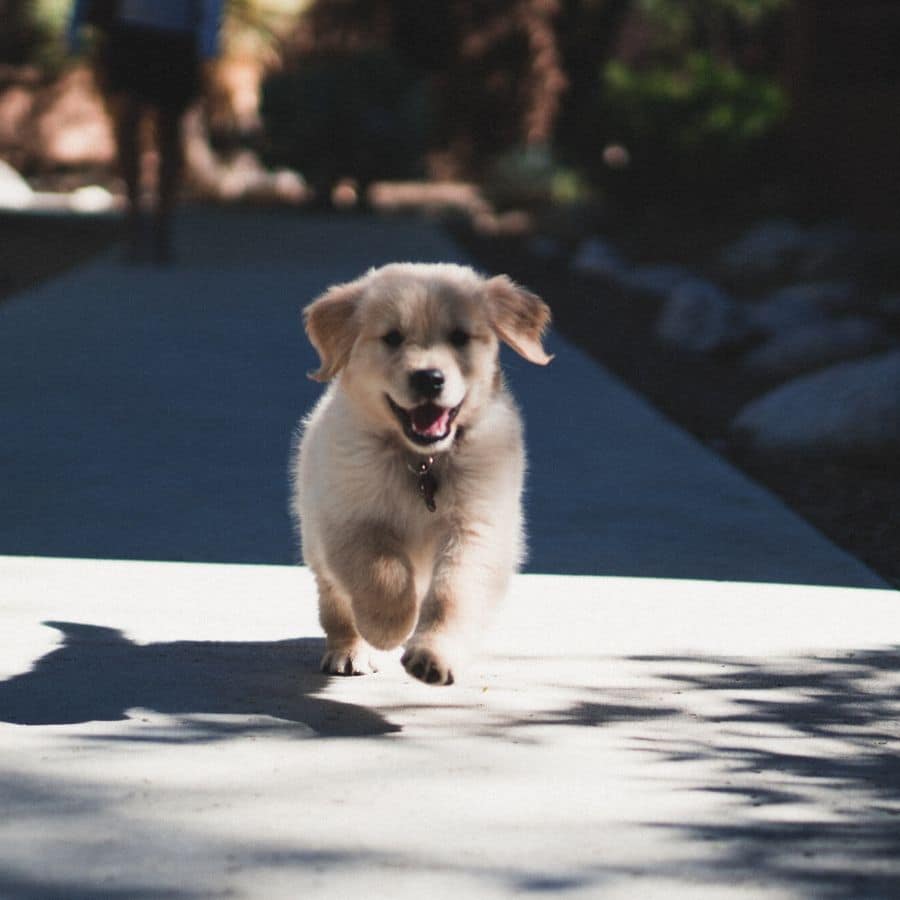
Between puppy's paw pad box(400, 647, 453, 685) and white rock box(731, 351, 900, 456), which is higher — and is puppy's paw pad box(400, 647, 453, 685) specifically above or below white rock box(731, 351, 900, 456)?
below

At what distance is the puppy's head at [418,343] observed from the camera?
5.31 metres

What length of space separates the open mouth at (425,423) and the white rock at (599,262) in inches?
592

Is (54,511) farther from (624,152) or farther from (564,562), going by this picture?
(624,152)

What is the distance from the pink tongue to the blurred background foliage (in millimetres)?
20518

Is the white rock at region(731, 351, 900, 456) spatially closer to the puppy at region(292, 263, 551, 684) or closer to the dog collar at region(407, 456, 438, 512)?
the puppy at region(292, 263, 551, 684)

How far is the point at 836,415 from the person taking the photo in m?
9.97

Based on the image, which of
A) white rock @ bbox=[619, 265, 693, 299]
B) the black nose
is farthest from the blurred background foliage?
the black nose

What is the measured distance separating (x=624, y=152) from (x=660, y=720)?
72.5 ft

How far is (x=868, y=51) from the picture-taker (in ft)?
81.4

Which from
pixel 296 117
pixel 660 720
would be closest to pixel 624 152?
pixel 296 117

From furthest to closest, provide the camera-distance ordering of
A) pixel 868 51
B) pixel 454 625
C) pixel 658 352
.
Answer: pixel 868 51 → pixel 658 352 → pixel 454 625

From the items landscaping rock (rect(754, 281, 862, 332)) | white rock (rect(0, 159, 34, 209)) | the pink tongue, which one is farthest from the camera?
white rock (rect(0, 159, 34, 209))

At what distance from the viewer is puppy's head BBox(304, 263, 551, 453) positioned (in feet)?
17.4

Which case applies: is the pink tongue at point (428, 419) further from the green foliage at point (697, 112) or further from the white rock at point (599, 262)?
the green foliage at point (697, 112)
